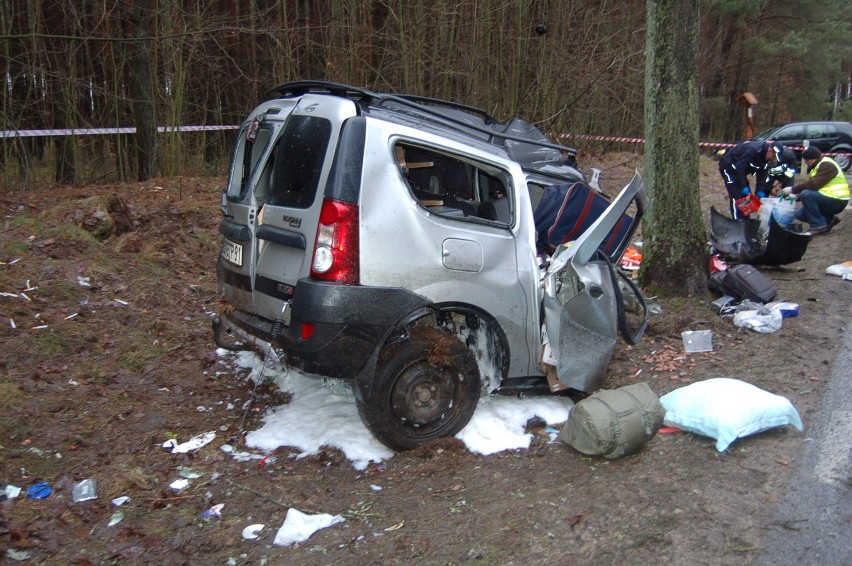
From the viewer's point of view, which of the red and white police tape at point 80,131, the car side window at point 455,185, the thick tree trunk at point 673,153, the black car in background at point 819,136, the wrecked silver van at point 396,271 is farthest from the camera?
the black car in background at point 819,136

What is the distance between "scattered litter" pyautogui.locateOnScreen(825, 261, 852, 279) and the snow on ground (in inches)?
171

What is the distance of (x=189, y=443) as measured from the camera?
4527 millimetres

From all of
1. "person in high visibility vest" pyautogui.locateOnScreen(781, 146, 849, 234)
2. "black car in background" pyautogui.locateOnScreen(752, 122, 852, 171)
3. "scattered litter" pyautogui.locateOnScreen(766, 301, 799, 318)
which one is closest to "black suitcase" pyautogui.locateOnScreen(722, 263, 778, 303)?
"scattered litter" pyautogui.locateOnScreen(766, 301, 799, 318)

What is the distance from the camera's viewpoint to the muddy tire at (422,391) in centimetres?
414

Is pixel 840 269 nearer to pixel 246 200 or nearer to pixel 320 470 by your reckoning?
pixel 320 470

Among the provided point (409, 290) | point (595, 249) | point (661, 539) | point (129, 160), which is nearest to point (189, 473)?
point (409, 290)

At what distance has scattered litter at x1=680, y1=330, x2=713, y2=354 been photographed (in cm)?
566

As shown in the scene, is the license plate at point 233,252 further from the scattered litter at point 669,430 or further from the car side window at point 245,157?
the scattered litter at point 669,430

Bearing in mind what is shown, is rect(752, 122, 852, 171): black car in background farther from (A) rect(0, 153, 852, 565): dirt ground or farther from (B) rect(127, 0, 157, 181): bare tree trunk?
(A) rect(0, 153, 852, 565): dirt ground

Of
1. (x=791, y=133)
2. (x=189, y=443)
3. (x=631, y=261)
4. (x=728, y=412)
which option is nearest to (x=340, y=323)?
(x=189, y=443)

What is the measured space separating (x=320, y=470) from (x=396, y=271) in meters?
1.24

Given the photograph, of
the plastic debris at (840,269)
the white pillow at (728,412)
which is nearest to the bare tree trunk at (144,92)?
the plastic debris at (840,269)

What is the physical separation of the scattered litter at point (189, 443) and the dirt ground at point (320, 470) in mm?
55

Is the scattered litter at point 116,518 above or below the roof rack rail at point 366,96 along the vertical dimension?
below
